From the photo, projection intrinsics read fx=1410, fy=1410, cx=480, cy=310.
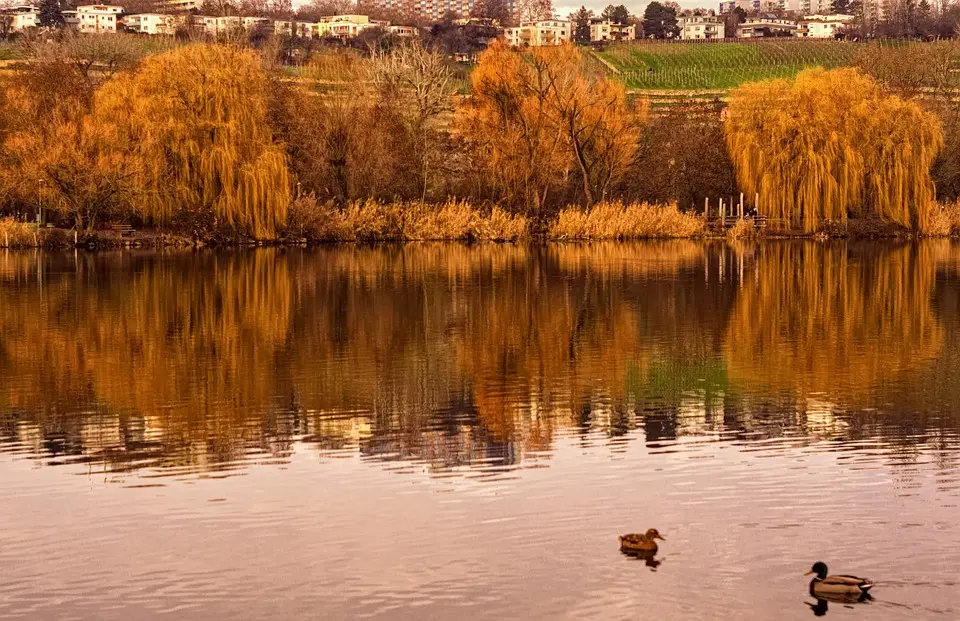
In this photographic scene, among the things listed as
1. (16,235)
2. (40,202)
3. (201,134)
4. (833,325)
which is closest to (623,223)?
(201,134)

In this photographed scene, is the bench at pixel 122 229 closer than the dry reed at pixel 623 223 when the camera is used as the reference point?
Yes

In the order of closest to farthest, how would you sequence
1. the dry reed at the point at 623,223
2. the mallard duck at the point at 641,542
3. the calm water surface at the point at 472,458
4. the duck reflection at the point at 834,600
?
1. the duck reflection at the point at 834,600
2. the calm water surface at the point at 472,458
3. the mallard duck at the point at 641,542
4. the dry reed at the point at 623,223

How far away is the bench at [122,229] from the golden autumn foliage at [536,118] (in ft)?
56.9

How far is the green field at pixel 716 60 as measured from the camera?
124 metres

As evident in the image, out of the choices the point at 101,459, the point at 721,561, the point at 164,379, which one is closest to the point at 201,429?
the point at 101,459

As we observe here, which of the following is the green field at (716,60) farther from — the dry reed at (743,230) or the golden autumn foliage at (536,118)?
the golden autumn foliage at (536,118)

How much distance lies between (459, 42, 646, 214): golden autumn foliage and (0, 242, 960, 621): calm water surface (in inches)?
1360

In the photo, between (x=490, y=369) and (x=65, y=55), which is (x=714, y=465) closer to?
(x=490, y=369)

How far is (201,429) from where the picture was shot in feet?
61.3

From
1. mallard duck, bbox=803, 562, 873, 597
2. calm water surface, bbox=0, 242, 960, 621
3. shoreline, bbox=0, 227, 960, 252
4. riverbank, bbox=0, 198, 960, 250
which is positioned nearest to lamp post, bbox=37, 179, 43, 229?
riverbank, bbox=0, 198, 960, 250

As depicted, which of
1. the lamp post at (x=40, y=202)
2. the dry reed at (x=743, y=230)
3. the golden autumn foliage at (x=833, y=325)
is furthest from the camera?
the dry reed at (x=743, y=230)

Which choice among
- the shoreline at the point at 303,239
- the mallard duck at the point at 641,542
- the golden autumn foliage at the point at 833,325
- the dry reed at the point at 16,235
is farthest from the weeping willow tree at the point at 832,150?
the mallard duck at the point at 641,542

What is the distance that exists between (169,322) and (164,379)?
847cm

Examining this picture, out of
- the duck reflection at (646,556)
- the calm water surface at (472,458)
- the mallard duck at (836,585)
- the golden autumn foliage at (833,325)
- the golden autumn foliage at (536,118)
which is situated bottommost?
the golden autumn foliage at (833,325)
